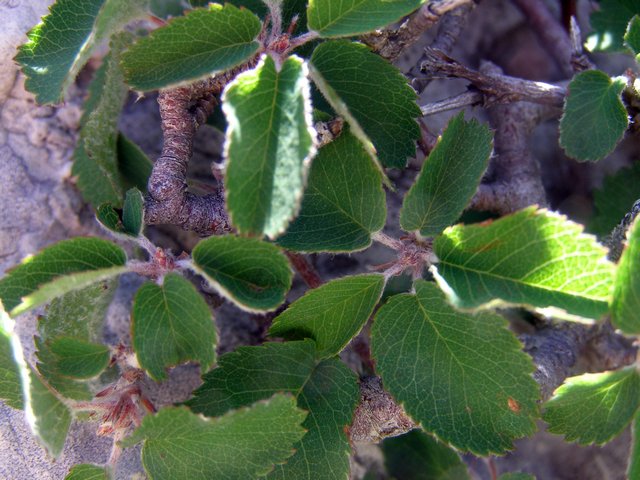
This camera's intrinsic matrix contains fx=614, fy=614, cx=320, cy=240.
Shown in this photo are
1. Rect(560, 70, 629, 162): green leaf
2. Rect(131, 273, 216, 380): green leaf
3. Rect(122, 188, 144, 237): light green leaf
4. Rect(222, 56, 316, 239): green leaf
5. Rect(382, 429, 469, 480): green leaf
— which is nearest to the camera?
Rect(222, 56, 316, 239): green leaf

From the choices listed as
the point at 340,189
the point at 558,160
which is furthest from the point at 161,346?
the point at 558,160

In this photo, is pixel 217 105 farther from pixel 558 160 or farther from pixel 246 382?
pixel 558 160

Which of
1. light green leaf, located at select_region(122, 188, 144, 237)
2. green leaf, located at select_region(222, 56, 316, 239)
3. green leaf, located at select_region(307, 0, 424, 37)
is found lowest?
light green leaf, located at select_region(122, 188, 144, 237)

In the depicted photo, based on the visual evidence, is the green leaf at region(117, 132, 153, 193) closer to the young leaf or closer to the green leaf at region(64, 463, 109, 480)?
the young leaf

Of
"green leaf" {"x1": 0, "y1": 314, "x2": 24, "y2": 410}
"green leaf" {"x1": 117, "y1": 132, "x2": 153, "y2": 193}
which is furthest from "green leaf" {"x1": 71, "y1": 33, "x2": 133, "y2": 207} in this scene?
"green leaf" {"x1": 0, "y1": 314, "x2": 24, "y2": 410}

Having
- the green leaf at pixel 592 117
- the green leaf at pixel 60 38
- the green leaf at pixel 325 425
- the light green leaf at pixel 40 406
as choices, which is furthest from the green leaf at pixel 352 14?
the light green leaf at pixel 40 406

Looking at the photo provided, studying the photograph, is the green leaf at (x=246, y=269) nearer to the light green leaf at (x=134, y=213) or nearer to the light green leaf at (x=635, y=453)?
the light green leaf at (x=134, y=213)
